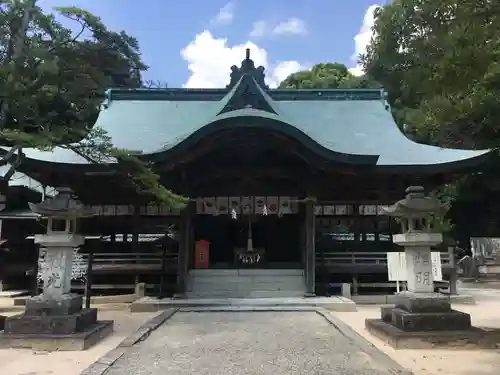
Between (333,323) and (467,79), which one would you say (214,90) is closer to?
(333,323)

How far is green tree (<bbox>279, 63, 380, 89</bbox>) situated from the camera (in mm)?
33438

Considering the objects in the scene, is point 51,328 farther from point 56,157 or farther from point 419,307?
point 56,157

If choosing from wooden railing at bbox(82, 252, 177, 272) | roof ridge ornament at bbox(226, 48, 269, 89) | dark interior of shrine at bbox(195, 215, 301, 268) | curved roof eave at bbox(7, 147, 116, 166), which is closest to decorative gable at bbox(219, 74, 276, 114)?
roof ridge ornament at bbox(226, 48, 269, 89)

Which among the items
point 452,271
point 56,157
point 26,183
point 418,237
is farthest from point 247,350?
point 26,183

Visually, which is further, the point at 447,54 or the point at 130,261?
the point at 130,261

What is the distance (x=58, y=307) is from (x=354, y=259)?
29.0 ft

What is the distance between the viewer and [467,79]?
18.7 feet

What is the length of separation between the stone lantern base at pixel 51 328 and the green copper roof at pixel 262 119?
17.2ft

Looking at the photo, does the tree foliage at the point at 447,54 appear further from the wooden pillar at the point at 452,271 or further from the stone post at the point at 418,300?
the wooden pillar at the point at 452,271

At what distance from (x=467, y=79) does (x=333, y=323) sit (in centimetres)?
531

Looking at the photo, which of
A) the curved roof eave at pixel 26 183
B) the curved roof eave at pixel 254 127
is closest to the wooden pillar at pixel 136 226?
the curved roof eave at pixel 254 127

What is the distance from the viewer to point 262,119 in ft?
36.6

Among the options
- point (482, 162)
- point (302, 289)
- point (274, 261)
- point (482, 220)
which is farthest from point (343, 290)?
point (482, 220)

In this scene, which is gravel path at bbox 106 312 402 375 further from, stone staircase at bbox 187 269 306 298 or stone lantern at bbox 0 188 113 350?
stone staircase at bbox 187 269 306 298
